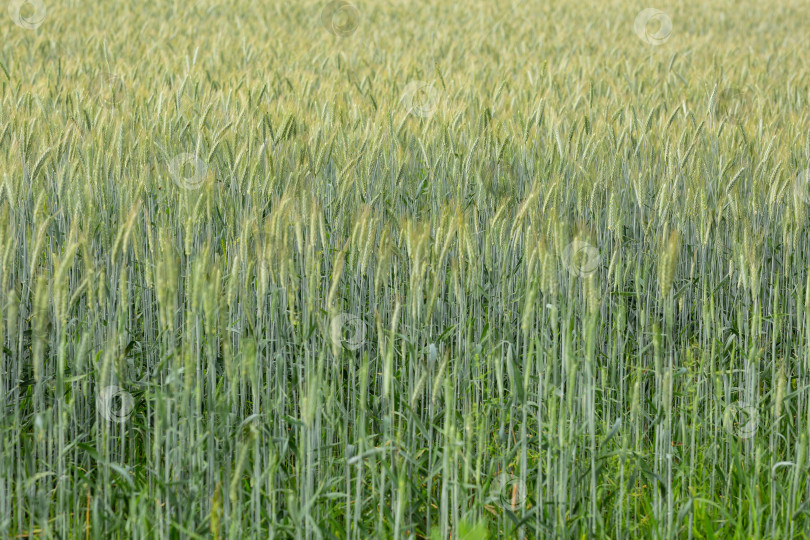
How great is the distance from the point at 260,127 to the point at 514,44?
4.36 metres

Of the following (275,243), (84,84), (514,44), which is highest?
(514,44)

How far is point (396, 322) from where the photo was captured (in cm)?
160

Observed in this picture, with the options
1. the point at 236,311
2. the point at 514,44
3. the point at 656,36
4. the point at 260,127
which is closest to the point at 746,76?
the point at 514,44

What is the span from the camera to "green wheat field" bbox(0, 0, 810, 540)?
1473mm

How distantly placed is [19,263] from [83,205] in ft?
0.78

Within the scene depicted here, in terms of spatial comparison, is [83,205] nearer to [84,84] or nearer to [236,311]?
[236,311]

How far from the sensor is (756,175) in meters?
2.44

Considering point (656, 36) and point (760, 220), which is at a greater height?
point (656, 36)

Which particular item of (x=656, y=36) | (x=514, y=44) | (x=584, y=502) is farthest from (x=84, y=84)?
(x=656, y=36)

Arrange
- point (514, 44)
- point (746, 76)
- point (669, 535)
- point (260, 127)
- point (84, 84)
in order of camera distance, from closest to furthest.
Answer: point (669, 535), point (260, 127), point (84, 84), point (746, 76), point (514, 44)

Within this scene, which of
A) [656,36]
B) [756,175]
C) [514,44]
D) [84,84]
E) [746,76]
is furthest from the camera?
→ [656,36]

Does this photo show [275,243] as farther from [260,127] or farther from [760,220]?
[760,220]

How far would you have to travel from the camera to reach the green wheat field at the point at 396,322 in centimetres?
147

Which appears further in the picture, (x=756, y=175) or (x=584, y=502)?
(x=756, y=175)
